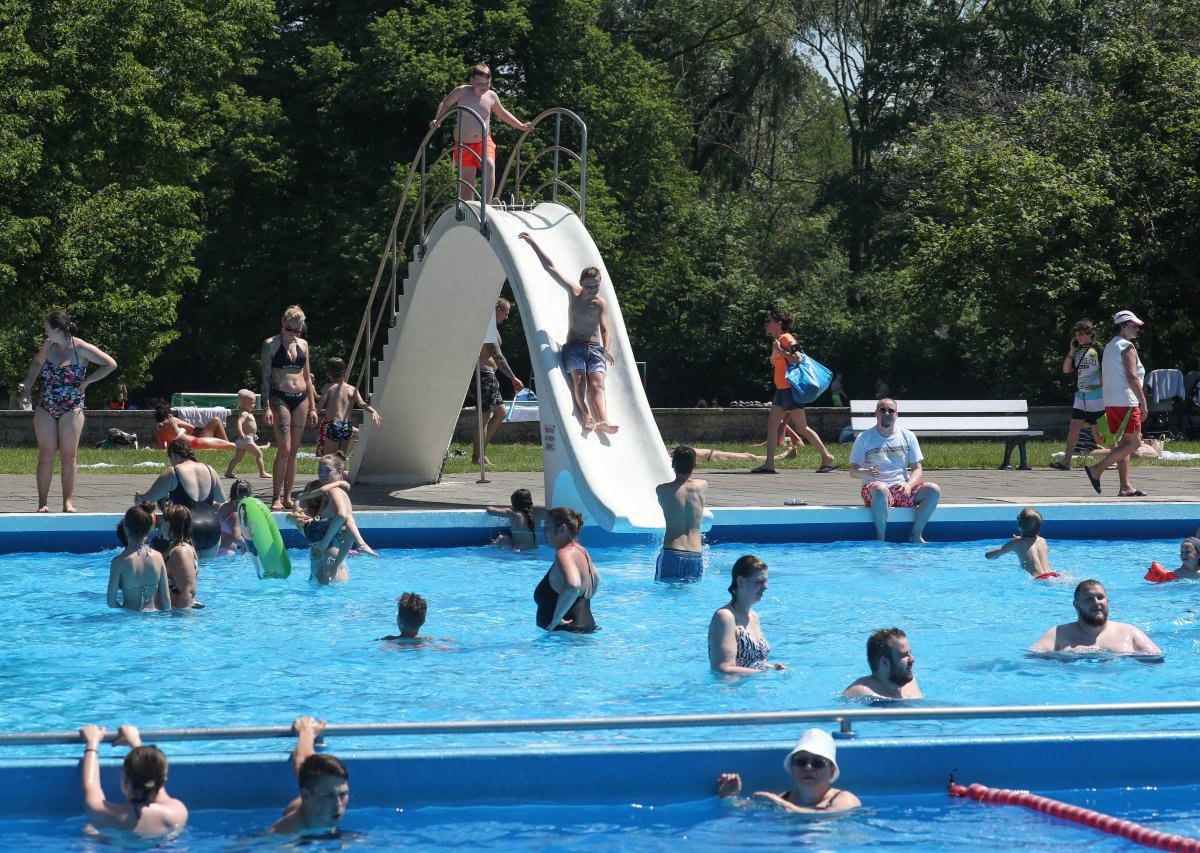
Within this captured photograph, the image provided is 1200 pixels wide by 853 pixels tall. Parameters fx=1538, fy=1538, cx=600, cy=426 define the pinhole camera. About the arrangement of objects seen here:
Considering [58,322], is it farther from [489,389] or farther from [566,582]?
[566,582]

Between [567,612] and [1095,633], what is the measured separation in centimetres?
327

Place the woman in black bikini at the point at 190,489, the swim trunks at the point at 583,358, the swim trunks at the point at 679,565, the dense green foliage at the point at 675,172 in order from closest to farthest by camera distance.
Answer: the swim trunks at the point at 679,565 < the woman in black bikini at the point at 190,489 < the swim trunks at the point at 583,358 < the dense green foliage at the point at 675,172

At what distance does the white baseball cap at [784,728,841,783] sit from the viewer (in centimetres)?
607

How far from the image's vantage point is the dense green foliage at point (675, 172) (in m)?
26.3

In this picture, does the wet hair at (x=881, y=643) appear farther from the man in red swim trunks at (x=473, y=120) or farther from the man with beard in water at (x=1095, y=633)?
the man in red swim trunks at (x=473, y=120)

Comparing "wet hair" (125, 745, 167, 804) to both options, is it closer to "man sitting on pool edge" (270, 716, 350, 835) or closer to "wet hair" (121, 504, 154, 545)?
"man sitting on pool edge" (270, 716, 350, 835)

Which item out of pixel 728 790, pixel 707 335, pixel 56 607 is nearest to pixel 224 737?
pixel 728 790

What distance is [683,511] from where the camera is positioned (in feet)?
37.8

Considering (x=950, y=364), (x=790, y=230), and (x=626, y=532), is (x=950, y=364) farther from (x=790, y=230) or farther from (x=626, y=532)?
(x=626, y=532)

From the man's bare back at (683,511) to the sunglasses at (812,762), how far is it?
17.5ft

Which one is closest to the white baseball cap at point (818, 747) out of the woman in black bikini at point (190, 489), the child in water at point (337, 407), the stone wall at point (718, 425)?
the woman in black bikini at point (190, 489)

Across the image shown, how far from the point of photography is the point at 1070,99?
30766 millimetres

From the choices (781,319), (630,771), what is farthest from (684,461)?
(781,319)

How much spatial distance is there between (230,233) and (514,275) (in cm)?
2151
